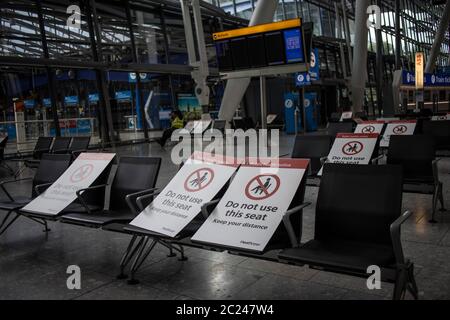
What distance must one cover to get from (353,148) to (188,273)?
3.26 metres

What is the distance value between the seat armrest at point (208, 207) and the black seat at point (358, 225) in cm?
76

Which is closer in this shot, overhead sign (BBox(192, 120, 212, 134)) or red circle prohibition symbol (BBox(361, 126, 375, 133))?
red circle prohibition symbol (BBox(361, 126, 375, 133))

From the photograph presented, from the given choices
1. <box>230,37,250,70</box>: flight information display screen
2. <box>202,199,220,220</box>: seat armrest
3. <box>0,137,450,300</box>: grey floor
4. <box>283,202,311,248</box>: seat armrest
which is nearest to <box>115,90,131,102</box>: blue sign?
<box>230,37,250,70</box>: flight information display screen

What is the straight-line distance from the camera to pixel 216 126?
13461mm

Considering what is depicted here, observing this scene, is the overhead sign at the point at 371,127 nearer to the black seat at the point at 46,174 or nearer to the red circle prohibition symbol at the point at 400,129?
the red circle prohibition symbol at the point at 400,129

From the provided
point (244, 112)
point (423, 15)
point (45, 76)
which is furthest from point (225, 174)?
point (423, 15)

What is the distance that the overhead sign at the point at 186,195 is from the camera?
3492 mm

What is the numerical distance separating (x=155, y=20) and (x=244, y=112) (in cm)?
763

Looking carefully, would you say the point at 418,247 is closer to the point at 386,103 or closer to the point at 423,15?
the point at 386,103

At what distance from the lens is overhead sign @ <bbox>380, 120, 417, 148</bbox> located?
25.0 feet

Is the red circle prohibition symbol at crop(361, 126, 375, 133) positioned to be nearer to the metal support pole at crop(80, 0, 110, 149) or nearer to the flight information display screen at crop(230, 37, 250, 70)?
the flight information display screen at crop(230, 37, 250, 70)

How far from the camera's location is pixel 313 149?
20.5 ft

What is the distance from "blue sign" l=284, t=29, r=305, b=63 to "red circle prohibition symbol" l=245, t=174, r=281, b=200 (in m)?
3.96

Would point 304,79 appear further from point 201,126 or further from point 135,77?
point 135,77
